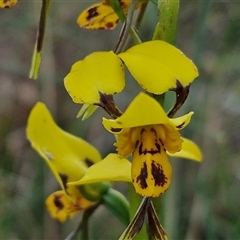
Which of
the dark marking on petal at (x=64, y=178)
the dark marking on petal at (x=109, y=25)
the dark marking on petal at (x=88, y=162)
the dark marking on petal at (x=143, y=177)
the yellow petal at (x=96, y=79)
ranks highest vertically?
the dark marking on petal at (x=109, y=25)

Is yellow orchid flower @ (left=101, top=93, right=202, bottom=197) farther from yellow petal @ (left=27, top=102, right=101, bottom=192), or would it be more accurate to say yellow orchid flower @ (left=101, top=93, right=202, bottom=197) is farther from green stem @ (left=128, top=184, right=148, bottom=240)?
yellow petal @ (left=27, top=102, right=101, bottom=192)

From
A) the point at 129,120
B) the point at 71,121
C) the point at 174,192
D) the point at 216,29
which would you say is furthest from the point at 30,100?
the point at 129,120

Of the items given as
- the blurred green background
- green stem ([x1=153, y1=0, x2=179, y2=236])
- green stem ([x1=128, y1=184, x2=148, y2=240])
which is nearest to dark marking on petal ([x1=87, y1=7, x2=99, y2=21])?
green stem ([x1=153, y1=0, x2=179, y2=236])

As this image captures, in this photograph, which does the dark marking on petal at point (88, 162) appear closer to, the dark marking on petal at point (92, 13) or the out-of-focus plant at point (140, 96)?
the out-of-focus plant at point (140, 96)

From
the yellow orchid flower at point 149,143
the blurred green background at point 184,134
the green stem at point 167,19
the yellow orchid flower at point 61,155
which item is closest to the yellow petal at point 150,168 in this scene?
the yellow orchid flower at point 149,143

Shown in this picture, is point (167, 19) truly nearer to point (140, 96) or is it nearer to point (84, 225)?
point (140, 96)
